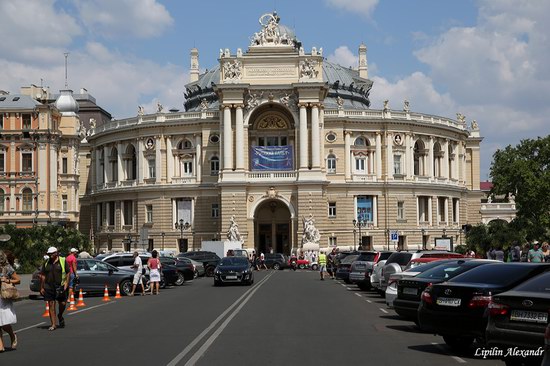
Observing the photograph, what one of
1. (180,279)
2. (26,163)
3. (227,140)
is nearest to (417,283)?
(180,279)

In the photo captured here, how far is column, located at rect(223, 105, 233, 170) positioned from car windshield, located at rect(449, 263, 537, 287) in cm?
6674

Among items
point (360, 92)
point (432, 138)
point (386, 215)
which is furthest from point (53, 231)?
point (360, 92)

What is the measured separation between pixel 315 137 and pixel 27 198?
1186 inches

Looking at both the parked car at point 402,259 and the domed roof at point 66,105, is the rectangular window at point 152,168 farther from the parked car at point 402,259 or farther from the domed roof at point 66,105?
the parked car at point 402,259

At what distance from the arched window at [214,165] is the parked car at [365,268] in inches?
1963

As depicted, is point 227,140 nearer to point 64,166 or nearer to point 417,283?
point 64,166

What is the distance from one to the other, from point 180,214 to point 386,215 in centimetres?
2158

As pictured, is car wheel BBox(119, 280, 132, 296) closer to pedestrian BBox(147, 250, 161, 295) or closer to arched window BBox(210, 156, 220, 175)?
pedestrian BBox(147, 250, 161, 295)

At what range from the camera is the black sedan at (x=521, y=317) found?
1281 centimetres

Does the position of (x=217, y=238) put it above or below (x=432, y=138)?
below

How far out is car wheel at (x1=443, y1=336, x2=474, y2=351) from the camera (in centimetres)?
1692

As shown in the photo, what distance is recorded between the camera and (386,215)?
89.4 metres

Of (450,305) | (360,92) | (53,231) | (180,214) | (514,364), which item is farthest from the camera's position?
(360,92)

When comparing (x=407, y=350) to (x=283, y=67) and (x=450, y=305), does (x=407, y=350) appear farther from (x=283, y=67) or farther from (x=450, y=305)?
(x=283, y=67)
